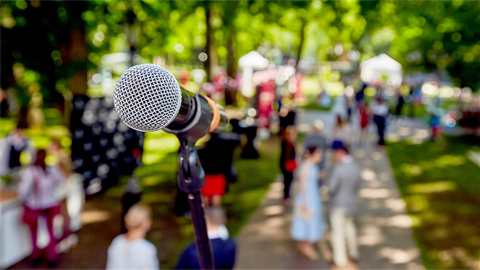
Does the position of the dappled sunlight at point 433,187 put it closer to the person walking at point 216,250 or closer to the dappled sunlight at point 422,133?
the dappled sunlight at point 422,133

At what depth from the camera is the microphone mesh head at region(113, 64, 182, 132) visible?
0.94 metres

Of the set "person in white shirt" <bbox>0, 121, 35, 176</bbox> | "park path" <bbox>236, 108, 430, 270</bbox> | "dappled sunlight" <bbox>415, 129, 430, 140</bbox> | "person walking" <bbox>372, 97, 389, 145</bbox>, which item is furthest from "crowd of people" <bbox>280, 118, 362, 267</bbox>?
"dappled sunlight" <bbox>415, 129, 430, 140</bbox>

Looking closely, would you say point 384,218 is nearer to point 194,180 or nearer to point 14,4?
point 194,180

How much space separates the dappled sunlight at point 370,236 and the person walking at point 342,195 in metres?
0.83

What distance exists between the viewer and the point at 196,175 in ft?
4.02

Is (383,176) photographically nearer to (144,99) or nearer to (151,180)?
(151,180)

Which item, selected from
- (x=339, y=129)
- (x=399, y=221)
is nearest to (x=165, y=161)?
(x=339, y=129)

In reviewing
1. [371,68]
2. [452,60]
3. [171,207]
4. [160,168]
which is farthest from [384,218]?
[371,68]

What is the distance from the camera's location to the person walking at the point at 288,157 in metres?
6.69

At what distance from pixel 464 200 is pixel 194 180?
8.99 meters

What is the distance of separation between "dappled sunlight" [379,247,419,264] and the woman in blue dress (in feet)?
4.29

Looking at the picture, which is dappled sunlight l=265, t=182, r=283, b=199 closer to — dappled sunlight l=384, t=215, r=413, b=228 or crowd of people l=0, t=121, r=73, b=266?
dappled sunlight l=384, t=215, r=413, b=228

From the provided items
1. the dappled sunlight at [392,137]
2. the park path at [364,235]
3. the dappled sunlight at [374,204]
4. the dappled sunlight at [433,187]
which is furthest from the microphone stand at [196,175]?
the dappled sunlight at [392,137]

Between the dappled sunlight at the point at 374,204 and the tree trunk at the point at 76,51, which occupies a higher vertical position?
the tree trunk at the point at 76,51
